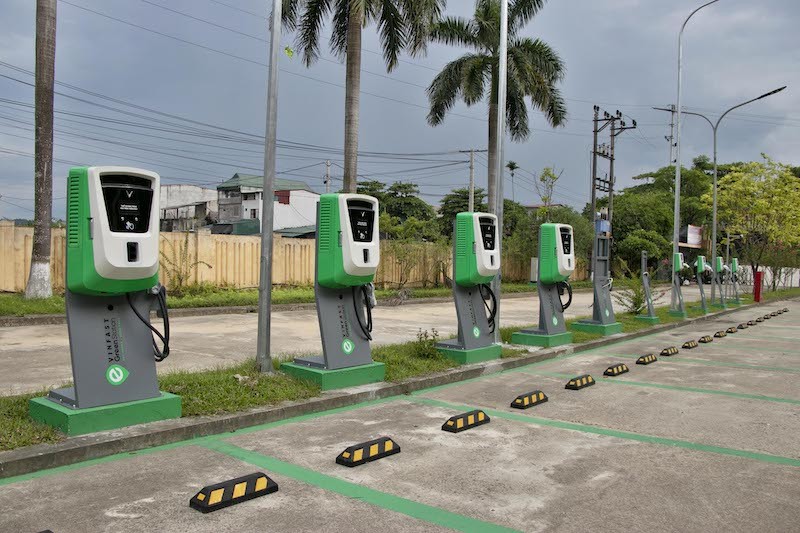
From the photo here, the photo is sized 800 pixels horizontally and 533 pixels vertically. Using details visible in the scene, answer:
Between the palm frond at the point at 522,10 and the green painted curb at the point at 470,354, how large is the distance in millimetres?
17329

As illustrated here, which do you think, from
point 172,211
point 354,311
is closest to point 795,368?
point 354,311

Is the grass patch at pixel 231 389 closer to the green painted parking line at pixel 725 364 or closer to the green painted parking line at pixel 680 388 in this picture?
the green painted parking line at pixel 680 388

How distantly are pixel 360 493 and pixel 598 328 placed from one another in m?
10.1

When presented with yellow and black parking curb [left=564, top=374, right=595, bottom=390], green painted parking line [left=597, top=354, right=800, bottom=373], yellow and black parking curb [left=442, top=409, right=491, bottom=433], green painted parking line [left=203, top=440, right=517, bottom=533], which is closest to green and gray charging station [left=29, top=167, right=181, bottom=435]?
green painted parking line [left=203, top=440, right=517, bottom=533]

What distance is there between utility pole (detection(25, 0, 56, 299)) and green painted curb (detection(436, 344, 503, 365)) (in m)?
10.4

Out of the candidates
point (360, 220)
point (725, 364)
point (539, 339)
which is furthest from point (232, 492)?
point (725, 364)

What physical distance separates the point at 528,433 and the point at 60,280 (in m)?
15.1

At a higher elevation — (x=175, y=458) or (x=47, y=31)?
(x=47, y=31)

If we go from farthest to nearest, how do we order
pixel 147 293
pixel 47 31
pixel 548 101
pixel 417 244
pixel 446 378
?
pixel 417 244 → pixel 548 101 → pixel 47 31 → pixel 446 378 → pixel 147 293

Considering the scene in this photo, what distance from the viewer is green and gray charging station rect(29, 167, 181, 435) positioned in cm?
511

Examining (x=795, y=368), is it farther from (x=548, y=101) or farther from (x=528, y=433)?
(x=548, y=101)

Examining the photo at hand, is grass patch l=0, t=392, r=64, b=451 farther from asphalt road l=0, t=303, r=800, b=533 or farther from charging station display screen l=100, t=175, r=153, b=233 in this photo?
charging station display screen l=100, t=175, r=153, b=233

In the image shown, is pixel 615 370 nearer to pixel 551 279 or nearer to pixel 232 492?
pixel 551 279

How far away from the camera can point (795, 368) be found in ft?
33.7
